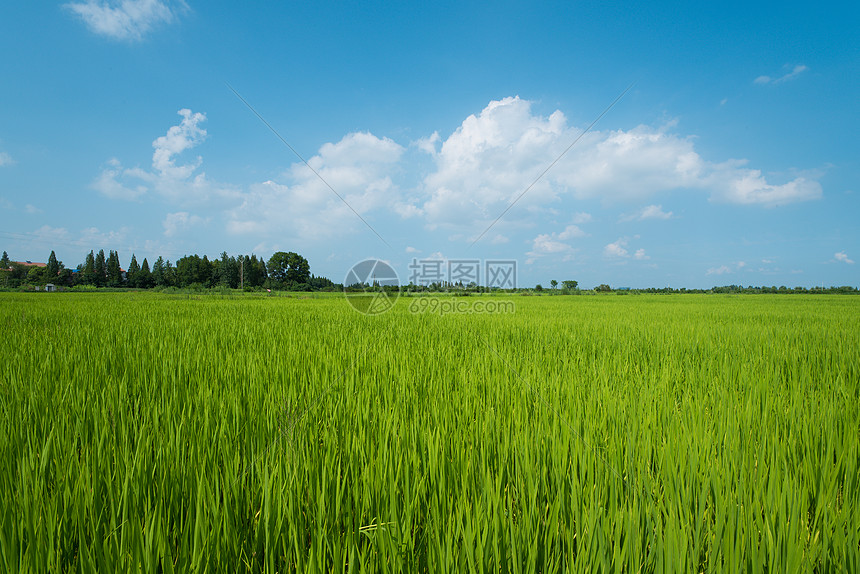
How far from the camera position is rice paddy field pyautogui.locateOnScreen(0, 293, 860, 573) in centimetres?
78

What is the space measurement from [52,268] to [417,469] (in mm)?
72471

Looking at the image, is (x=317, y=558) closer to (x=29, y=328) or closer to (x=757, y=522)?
(x=757, y=522)

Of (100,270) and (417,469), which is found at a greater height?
(100,270)

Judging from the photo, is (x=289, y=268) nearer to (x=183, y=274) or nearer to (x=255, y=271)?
(x=255, y=271)

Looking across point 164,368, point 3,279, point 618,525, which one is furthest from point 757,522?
point 3,279

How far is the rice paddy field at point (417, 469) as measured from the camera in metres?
0.78

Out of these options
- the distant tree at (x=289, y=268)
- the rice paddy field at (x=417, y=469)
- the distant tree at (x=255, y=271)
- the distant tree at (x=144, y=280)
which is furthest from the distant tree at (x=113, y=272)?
the rice paddy field at (x=417, y=469)

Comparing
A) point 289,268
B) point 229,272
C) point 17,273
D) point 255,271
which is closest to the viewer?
point 229,272

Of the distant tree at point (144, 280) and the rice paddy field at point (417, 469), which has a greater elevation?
the distant tree at point (144, 280)

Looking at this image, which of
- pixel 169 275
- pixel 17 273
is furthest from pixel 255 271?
pixel 17 273

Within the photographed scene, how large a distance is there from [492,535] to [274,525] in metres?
0.56

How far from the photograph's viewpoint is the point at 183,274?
44125 mm

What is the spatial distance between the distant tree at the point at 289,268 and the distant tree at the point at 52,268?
33849 mm

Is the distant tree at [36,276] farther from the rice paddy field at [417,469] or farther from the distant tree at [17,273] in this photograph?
the rice paddy field at [417,469]
